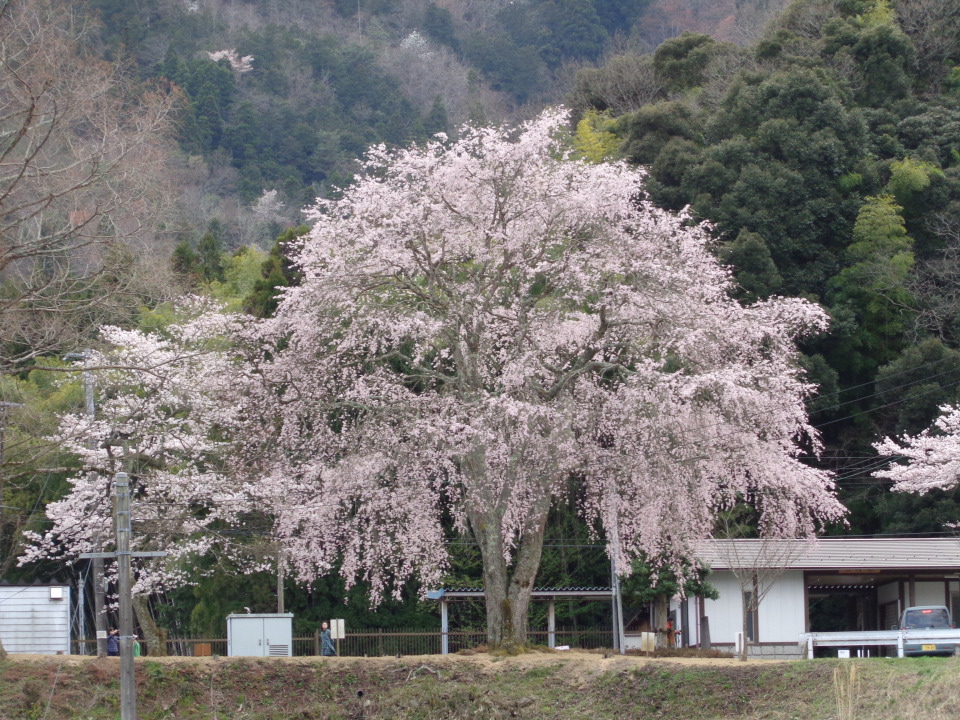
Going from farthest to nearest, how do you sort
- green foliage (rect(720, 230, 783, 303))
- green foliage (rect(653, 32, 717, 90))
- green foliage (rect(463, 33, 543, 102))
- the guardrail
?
green foliage (rect(463, 33, 543, 102)) → green foliage (rect(653, 32, 717, 90)) → green foliage (rect(720, 230, 783, 303)) → the guardrail

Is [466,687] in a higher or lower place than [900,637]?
lower

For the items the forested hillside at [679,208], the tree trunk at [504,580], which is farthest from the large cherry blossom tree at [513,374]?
the forested hillside at [679,208]

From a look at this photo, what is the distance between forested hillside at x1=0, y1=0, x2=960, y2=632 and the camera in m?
14.8

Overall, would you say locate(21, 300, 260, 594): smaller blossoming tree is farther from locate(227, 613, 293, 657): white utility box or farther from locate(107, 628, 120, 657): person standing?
locate(227, 613, 293, 657): white utility box

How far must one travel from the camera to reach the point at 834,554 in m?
27.7

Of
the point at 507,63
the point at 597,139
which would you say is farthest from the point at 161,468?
the point at 507,63

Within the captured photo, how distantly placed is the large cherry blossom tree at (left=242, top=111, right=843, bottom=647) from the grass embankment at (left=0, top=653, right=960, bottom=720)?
1410 mm

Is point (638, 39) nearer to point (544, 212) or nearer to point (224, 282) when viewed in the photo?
point (224, 282)

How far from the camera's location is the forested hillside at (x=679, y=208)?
1483 centimetres

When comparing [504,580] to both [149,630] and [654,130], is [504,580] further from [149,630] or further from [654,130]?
[654,130]

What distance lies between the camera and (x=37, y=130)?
14.9 meters

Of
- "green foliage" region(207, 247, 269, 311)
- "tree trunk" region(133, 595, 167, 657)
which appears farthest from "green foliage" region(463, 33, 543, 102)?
"tree trunk" region(133, 595, 167, 657)

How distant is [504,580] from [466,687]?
7.30ft

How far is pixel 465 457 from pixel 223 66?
72.4 m
